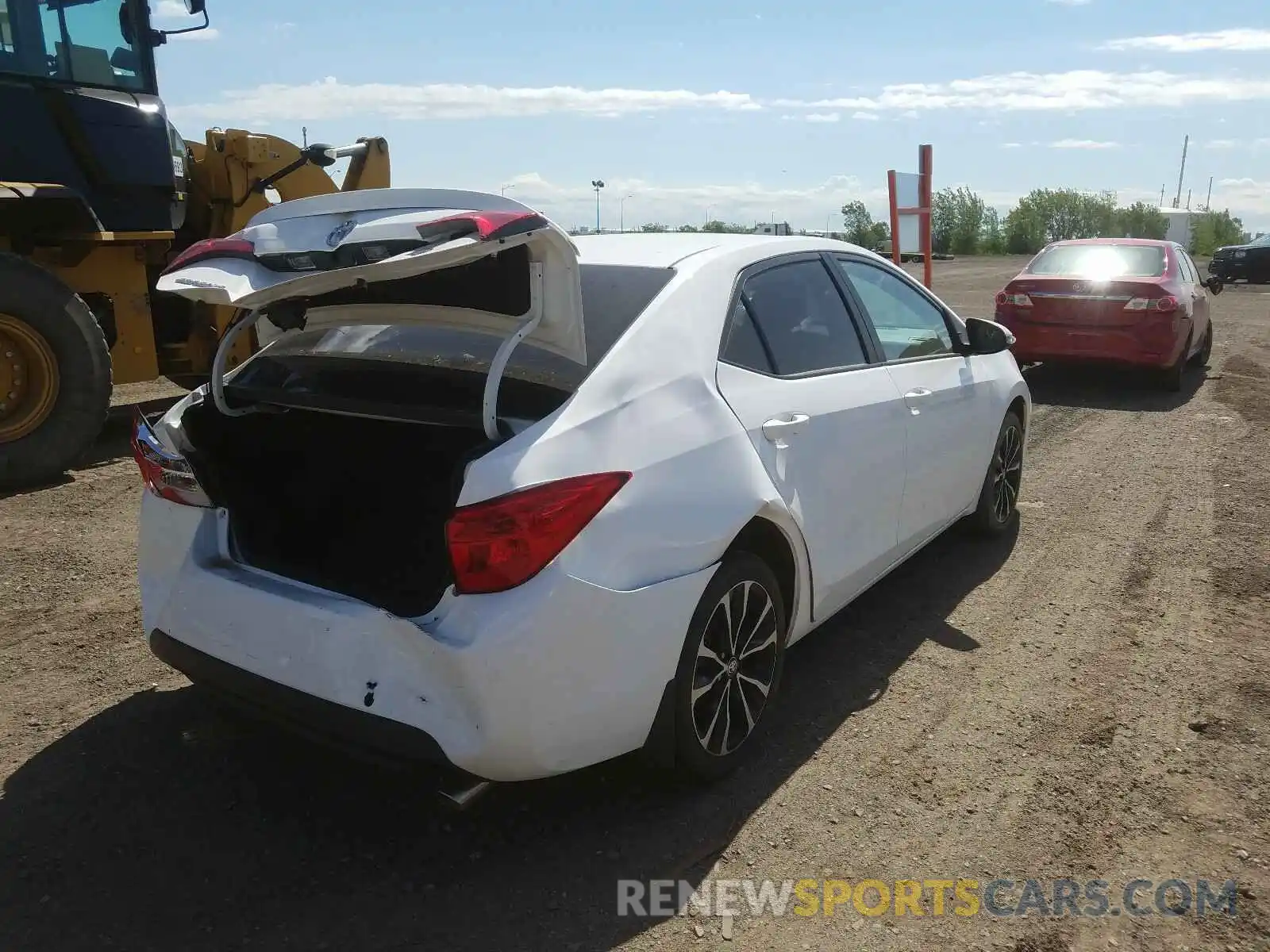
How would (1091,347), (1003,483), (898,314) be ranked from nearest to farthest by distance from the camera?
(898,314)
(1003,483)
(1091,347)

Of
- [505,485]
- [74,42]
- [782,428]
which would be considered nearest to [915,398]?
[782,428]

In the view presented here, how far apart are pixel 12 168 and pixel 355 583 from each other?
5.42 metres

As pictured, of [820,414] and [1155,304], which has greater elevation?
→ [820,414]

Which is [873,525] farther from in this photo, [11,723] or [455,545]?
[11,723]

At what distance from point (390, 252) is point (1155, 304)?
9133 mm

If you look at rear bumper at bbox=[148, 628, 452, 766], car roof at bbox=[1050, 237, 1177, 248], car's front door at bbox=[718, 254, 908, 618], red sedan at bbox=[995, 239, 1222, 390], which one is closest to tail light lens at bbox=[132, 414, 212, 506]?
rear bumper at bbox=[148, 628, 452, 766]

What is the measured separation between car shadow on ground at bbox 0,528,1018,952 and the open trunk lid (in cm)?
130

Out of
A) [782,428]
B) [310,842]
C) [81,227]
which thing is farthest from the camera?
[81,227]

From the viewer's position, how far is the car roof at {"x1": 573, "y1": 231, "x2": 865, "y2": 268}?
3553mm

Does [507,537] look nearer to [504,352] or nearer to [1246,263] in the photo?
[504,352]

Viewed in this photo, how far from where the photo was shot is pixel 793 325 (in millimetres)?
3750

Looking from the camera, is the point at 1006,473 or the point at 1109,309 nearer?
the point at 1006,473

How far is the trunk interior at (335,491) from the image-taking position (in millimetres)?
2953

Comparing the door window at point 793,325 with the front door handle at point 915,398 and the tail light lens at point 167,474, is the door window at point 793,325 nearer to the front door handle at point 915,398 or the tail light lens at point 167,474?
the front door handle at point 915,398
